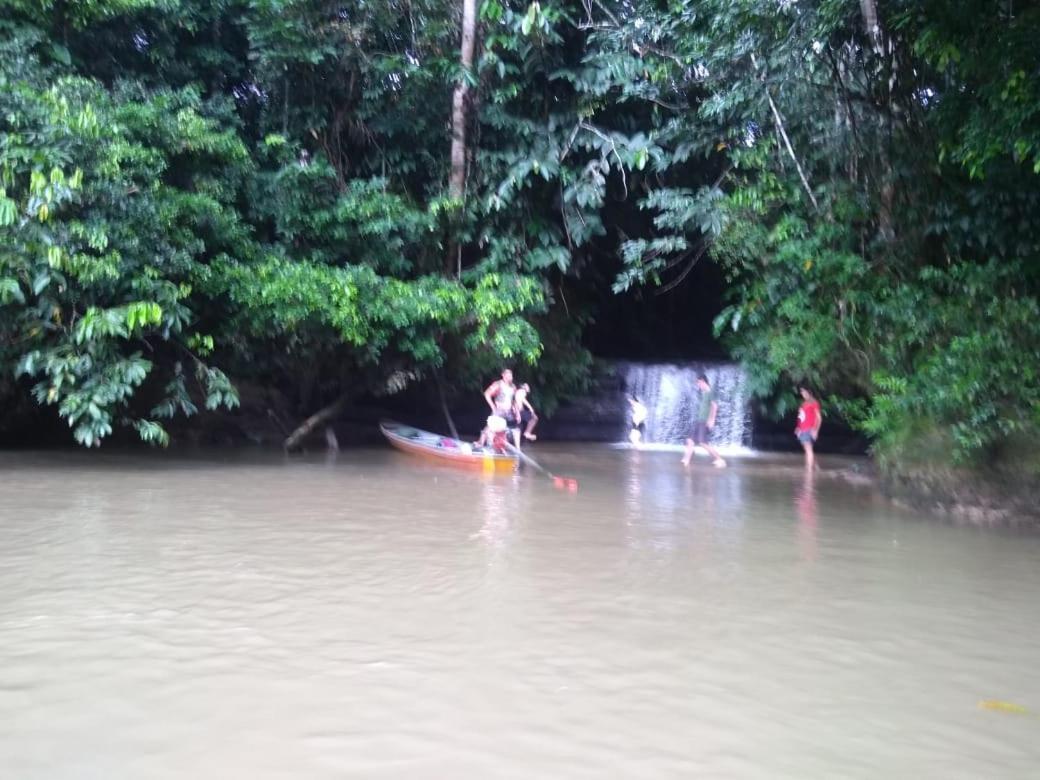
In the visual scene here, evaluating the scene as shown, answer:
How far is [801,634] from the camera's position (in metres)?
4.98

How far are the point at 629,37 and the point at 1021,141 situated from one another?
8390 millimetres

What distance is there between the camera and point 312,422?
14.8 meters

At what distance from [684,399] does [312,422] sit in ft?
29.1

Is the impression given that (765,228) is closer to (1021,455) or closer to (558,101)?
(558,101)

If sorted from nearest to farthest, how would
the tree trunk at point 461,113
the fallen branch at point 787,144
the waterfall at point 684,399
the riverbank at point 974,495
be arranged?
the riverbank at point 974,495 < the fallen branch at point 787,144 < the tree trunk at point 461,113 < the waterfall at point 684,399

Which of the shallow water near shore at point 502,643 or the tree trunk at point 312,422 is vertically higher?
the tree trunk at point 312,422

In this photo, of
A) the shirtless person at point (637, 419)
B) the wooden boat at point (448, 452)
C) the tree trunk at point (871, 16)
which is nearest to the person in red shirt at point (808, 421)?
the shirtless person at point (637, 419)

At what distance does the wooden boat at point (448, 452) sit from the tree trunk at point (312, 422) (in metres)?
0.96

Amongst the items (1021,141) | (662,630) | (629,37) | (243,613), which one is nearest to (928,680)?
(662,630)

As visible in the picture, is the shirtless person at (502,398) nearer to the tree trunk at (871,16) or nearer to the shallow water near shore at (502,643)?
the shallow water near shore at (502,643)

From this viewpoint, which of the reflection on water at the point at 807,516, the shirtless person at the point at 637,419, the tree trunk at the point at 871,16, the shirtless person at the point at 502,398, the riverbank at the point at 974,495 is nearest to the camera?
the reflection on water at the point at 807,516

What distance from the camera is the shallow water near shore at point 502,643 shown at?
340cm

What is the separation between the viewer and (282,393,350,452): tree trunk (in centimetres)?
1480

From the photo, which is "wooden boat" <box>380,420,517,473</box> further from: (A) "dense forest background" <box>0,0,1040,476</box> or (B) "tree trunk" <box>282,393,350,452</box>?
(A) "dense forest background" <box>0,0,1040,476</box>
